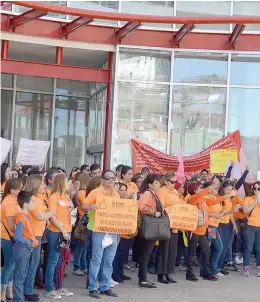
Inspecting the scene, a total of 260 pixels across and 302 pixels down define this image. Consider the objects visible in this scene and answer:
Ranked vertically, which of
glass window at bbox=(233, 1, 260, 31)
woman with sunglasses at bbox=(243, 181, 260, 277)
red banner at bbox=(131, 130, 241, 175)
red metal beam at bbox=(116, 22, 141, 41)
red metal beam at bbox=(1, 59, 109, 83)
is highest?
glass window at bbox=(233, 1, 260, 31)

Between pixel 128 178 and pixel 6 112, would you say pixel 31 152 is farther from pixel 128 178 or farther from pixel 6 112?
pixel 6 112

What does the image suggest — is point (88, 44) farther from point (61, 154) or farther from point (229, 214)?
point (229, 214)

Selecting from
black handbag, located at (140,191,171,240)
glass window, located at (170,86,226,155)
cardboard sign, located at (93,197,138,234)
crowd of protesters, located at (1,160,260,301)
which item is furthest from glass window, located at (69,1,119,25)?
cardboard sign, located at (93,197,138,234)

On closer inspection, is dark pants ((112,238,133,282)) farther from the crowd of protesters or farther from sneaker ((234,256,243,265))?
sneaker ((234,256,243,265))

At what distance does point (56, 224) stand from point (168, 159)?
676 centimetres

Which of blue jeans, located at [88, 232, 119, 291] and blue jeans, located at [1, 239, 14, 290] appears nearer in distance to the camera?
blue jeans, located at [1, 239, 14, 290]

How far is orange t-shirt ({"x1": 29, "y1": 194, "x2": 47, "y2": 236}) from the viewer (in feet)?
26.6

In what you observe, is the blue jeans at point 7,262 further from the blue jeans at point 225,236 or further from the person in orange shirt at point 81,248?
the blue jeans at point 225,236

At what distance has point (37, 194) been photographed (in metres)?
8.29

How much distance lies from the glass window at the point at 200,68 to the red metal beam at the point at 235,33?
471 millimetres

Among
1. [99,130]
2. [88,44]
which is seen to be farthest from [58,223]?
[99,130]

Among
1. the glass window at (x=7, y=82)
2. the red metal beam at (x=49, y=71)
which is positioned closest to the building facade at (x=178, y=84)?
the red metal beam at (x=49, y=71)

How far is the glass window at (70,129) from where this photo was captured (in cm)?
2117

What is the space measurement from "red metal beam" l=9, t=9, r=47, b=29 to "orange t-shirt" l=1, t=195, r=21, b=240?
8.14 metres
